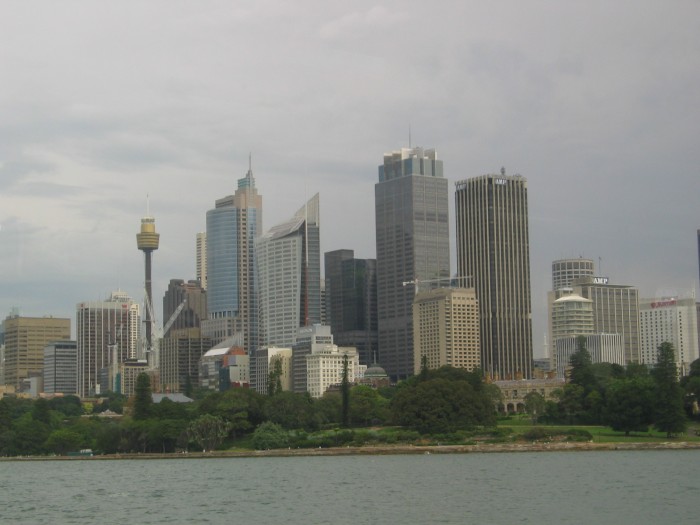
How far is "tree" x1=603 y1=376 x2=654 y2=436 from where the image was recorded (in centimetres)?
13775

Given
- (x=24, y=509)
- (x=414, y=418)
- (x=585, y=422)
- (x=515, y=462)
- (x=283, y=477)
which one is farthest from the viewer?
(x=585, y=422)

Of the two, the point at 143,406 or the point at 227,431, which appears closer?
the point at 227,431

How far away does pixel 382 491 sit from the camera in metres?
87.4

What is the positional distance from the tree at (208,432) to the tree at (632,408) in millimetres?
45433

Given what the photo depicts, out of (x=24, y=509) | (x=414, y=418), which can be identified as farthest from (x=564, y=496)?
(x=414, y=418)

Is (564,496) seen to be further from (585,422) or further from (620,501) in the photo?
(585,422)

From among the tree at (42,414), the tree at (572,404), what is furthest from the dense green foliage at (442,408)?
the tree at (42,414)

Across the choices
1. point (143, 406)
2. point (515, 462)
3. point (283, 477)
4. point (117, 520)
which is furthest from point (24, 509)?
point (143, 406)

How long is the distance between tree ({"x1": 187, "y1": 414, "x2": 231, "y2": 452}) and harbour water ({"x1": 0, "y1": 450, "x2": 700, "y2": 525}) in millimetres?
21482

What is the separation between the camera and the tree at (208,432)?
489 ft

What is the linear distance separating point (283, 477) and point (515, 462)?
21934 millimetres

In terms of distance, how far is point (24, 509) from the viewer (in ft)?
279

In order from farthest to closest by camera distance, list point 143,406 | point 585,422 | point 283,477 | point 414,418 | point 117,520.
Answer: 1. point 143,406
2. point 585,422
3. point 414,418
4. point 283,477
5. point 117,520

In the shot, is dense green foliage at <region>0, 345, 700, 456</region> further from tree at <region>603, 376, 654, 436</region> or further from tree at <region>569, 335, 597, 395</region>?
tree at <region>569, 335, 597, 395</region>
